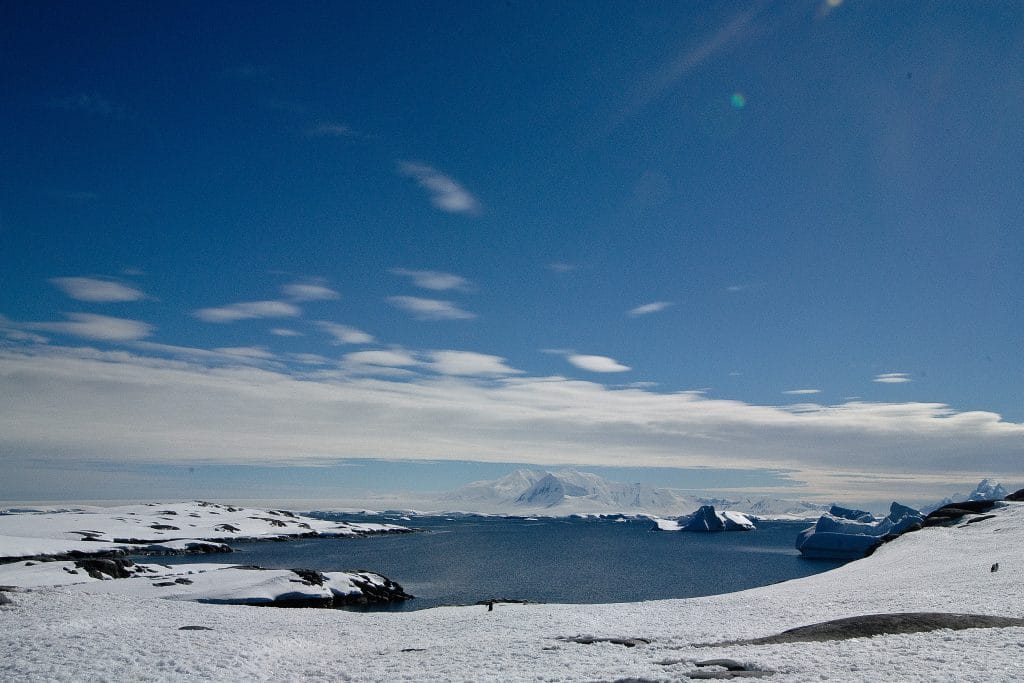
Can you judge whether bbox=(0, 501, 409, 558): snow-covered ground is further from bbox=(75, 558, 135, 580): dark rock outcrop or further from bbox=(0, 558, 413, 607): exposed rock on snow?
bbox=(0, 558, 413, 607): exposed rock on snow

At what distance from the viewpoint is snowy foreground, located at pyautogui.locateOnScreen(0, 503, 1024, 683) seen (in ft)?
61.9

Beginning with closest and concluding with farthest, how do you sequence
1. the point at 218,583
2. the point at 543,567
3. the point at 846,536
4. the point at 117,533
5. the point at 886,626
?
the point at 886,626
the point at 218,583
the point at 543,567
the point at 846,536
the point at 117,533

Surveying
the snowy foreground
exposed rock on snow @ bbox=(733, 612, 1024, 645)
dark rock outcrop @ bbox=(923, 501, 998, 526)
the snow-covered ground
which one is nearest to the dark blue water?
the snow-covered ground

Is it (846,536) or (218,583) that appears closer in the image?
(218,583)

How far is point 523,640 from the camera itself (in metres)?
26.2

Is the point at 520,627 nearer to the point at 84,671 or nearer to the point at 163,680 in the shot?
the point at 163,680

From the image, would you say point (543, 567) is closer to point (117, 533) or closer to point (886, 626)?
point (886, 626)

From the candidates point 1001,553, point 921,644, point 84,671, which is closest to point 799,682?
point 921,644

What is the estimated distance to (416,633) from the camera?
31141mm

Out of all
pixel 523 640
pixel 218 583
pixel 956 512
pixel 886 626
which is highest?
pixel 886 626

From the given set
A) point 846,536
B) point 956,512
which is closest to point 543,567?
point 956,512

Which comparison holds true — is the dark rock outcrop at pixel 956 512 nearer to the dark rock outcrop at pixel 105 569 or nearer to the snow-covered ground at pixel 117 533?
the dark rock outcrop at pixel 105 569

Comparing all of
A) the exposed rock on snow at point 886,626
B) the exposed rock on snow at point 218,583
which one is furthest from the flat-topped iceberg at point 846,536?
the exposed rock on snow at point 886,626

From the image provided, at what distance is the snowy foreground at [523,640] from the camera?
18.9 meters
